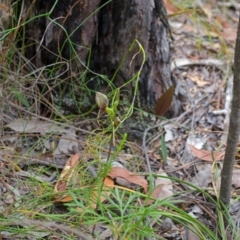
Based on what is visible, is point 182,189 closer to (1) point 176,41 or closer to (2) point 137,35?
(2) point 137,35

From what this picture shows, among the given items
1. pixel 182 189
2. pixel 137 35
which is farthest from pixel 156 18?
pixel 182 189

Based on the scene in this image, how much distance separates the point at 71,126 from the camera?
1977mm

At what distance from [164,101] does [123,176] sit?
0.42 metres

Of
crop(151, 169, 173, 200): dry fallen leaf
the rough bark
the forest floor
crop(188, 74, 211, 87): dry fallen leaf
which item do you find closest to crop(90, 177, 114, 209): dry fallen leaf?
the forest floor

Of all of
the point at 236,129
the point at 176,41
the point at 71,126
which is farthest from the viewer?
the point at 176,41

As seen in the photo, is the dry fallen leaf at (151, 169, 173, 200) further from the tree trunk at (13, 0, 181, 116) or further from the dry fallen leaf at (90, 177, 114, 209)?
the tree trunk at (13, 0, 181, 116)

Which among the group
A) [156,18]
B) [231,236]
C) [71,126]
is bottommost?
[231,236]

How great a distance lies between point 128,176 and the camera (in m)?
1.82

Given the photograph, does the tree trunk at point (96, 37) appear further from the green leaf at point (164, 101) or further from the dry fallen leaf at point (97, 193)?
the dry fallen leaf at point (97, 193)

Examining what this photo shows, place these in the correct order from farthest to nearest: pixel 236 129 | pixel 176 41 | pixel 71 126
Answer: pixel 176 41, pixel 71 126, pixel 236 129

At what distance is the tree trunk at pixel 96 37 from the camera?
1.90 meters

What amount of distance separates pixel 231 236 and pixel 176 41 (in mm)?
1399

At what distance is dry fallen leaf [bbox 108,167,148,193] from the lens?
1.80 m

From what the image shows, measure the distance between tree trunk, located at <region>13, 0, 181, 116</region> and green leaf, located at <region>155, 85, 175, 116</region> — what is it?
0.22ft
